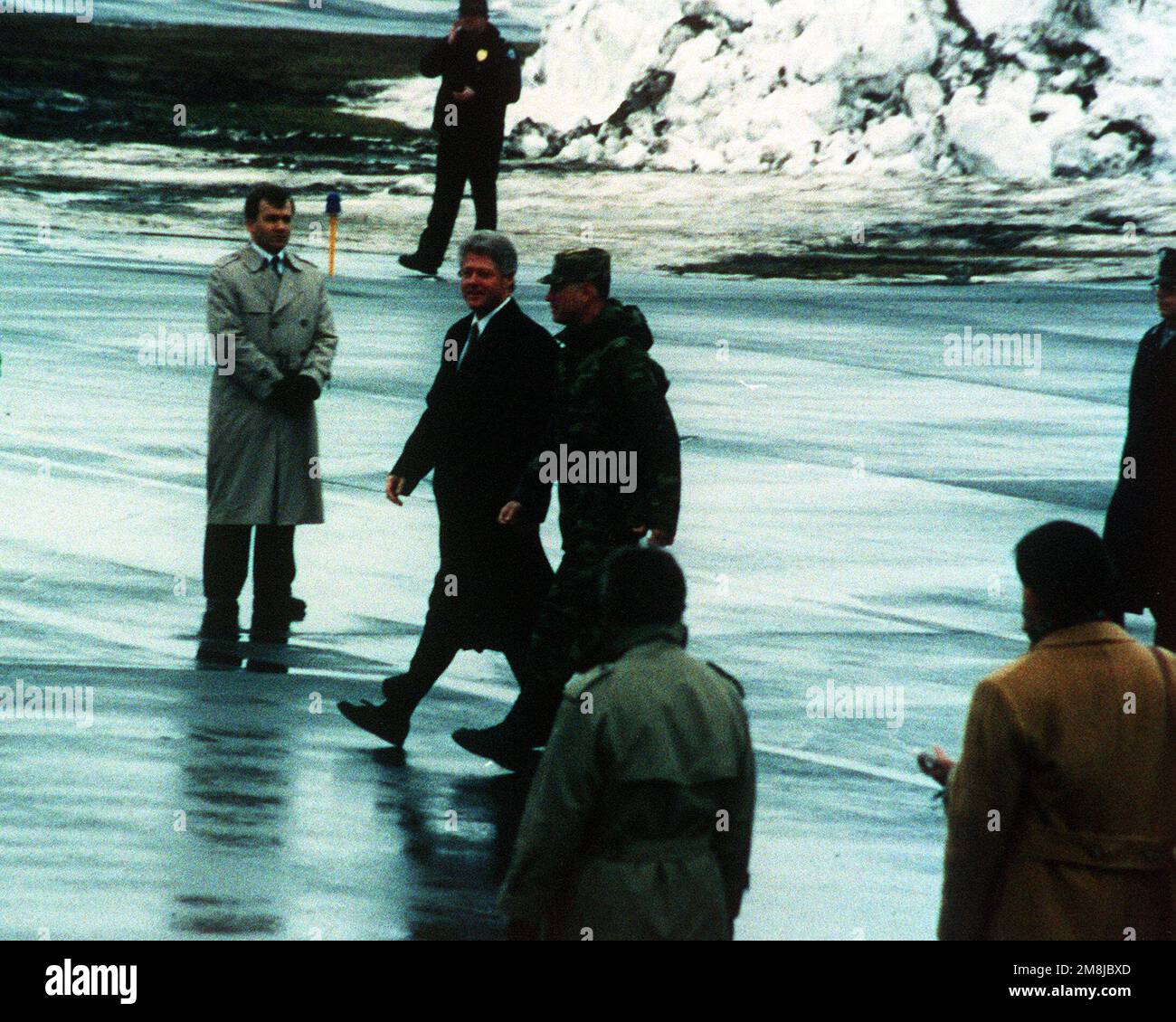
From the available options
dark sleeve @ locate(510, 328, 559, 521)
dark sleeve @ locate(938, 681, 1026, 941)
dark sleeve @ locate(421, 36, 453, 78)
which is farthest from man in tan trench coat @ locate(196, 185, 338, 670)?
dark sleeve @ locate(421, 36, 453, 78)

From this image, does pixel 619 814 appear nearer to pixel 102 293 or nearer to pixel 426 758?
pixel 426 758

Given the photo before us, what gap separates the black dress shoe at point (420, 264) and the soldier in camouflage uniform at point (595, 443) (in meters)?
13.3

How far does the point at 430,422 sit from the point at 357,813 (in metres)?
1.62

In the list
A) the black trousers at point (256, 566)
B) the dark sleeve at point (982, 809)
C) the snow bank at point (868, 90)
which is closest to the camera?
the dark sleeve at point (982, 809)

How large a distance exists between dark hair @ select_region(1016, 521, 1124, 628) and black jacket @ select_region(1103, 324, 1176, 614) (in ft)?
12.0

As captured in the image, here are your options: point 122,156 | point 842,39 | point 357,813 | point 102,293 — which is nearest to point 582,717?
point 357,813

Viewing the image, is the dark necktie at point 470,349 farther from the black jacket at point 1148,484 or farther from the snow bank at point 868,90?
the snow bank at point 868,90

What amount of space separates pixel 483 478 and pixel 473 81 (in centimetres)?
1212

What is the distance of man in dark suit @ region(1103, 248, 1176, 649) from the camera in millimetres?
8836

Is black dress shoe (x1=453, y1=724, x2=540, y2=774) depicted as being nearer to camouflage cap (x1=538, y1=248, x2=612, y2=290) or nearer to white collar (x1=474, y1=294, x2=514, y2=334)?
white collar (x1=474, y1=294, x2=514, y2=334)

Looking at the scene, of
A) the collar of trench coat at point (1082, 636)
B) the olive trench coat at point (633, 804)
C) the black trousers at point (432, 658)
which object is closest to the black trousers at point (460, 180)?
the black trousers at point (432, 658)

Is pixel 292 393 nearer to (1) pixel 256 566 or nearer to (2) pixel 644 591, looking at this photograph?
(1) pixel 256 566

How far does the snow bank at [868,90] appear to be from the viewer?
33.2 metres

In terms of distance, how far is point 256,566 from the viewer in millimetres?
10836
